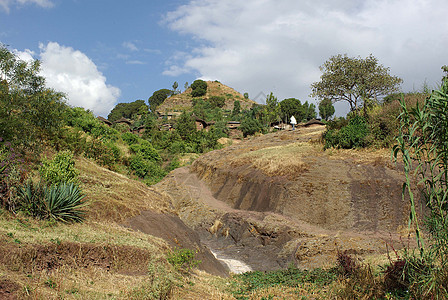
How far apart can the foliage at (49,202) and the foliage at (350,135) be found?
16100 mm

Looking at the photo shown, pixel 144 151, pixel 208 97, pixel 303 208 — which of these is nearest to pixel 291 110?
pixel 208 97

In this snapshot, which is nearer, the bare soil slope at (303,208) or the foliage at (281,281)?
the foliage at (281,281)

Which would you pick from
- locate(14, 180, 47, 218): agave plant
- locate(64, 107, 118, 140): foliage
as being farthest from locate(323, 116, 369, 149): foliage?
locate(64, 107, 118, 140): foliage

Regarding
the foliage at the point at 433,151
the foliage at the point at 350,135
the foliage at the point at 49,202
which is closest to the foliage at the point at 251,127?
the foliage at the point at 350,135

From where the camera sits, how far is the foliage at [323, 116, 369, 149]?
66.3ft

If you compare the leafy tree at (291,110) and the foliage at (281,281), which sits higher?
the leafy tree at (291,110)

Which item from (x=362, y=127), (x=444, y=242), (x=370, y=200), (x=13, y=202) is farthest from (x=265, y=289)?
(x=362, y=127)

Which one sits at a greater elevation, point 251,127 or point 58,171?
point 251,127

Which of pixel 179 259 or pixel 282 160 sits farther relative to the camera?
pixel 282 160

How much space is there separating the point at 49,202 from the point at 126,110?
3970 inches

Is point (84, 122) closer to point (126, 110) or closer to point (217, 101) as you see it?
point (217, 101)

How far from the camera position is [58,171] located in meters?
10.3

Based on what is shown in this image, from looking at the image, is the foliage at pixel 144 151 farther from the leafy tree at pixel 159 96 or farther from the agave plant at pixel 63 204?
the leafy tree at pixel 159 96

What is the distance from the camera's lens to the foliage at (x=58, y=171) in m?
10.2
